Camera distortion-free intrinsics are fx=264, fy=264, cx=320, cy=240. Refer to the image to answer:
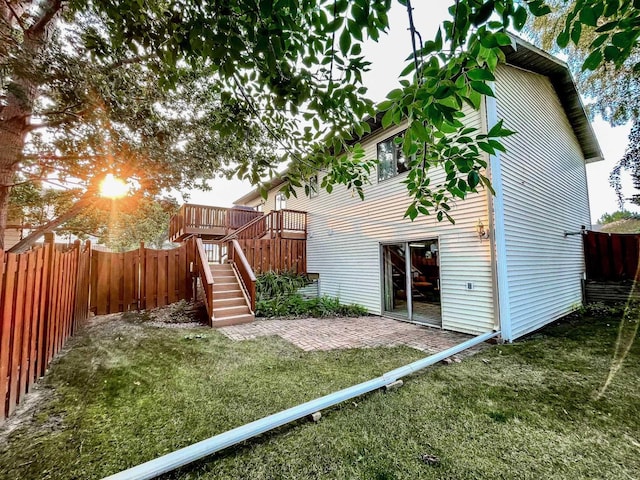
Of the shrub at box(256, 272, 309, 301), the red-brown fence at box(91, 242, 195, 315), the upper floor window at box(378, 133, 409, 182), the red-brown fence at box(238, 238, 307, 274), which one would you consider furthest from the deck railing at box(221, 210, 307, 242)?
the upper floor window at box(378, 133, 409, 182)

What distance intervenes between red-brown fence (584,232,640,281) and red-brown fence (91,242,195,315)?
12864mm

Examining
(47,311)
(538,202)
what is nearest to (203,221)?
(47,311)

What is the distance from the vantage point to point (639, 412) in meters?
2.75

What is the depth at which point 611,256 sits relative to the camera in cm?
815

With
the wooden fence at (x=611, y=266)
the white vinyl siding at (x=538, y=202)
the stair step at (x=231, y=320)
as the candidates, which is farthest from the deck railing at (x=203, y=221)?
the wooden fence at (x=611, y=266)

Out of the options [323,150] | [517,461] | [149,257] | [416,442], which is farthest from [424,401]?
[149,257]

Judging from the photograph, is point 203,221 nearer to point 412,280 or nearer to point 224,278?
point 224,278

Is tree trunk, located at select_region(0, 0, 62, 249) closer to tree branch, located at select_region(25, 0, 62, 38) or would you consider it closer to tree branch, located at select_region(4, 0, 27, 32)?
tree branch, located at select_region(25, 0, 62, 38)

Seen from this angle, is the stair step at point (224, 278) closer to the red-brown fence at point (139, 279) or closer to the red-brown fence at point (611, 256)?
the red-brown fence at point (139, 279)

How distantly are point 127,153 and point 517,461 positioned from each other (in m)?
7.64

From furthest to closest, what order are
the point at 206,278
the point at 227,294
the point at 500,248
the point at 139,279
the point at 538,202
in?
the point at 139,279
the point at 227,294
the point at 206,278
the point at 538,202
the point at 500,248

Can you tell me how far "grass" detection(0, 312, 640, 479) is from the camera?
201 cm

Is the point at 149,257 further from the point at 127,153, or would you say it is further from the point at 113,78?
the point at 113,78

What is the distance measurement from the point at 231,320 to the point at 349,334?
2900 millimetres
